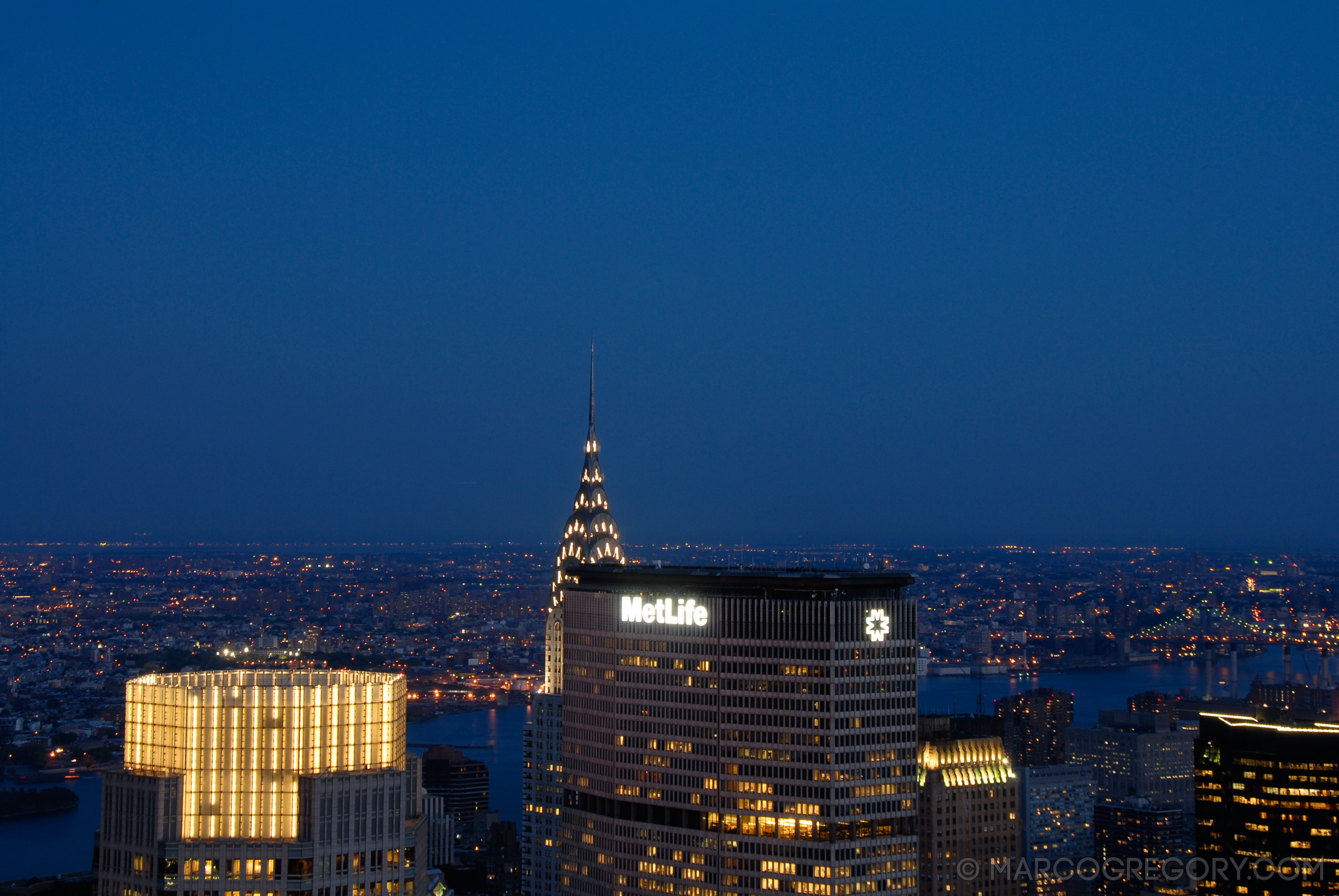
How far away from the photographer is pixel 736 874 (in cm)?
7294

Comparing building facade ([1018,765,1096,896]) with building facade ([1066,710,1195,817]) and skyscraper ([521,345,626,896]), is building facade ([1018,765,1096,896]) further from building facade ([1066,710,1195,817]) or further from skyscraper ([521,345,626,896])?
skyscraper ([521,345,626,896])

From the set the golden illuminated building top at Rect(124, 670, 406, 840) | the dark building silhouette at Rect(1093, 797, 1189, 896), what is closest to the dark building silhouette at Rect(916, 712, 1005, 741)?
the dark building silhouette at Rect(1093, 797, 1189, 896)

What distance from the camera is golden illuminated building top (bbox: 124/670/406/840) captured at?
42031 mm

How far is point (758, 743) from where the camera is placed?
73688 mm

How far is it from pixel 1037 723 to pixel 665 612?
87094mm

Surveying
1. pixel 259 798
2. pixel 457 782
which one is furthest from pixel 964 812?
pixel 259 798

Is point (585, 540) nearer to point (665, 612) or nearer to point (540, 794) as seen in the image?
point (540, 794)

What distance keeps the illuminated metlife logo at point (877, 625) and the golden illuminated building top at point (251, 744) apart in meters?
33.1

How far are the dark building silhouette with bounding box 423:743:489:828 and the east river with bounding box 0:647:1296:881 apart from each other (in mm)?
2522

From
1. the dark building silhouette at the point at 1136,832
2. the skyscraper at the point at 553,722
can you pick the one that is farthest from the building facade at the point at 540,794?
the dark building silhouette at the point at 1136,832

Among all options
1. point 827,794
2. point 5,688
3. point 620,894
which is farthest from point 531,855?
point 5,688

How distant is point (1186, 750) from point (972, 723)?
126ft

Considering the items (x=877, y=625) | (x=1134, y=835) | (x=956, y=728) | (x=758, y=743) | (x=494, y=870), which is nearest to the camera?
(x=877, y=625)

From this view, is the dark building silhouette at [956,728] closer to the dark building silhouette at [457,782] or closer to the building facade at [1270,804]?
the building facade at [1270,804]
